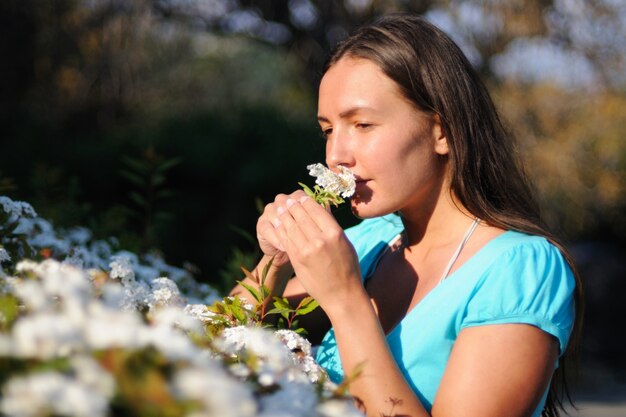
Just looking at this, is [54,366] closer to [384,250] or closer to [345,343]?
[345,343]

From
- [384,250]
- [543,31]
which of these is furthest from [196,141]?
[384,250]

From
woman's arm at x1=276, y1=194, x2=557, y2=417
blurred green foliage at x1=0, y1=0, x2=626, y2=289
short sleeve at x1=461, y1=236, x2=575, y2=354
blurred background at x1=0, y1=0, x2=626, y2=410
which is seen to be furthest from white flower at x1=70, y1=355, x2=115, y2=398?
blurred background at x1=0, y1=0, x2=626, y2=410

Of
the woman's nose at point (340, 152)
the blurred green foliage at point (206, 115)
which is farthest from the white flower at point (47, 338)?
the blurred green foliage at point (206, 115)

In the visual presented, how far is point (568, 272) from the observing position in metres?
1.96

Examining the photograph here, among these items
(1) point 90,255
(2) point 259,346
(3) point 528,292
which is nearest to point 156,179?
(1) point 90,255

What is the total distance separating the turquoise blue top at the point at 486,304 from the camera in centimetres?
181

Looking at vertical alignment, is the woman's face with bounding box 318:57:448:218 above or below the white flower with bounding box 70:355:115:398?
above

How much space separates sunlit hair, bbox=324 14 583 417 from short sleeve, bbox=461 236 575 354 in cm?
11

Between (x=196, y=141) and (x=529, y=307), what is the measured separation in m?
5.05

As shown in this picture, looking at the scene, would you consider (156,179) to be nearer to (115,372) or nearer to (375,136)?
(375,136)

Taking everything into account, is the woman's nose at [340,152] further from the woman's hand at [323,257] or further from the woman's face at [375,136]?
the woman's hand at [323,257]

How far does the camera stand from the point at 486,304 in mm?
1820

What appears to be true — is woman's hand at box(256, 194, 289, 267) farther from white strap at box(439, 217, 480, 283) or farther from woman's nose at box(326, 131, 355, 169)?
white strap at box(439, 217, 480, 283)

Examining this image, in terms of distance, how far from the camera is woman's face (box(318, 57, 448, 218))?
6.61 feet
